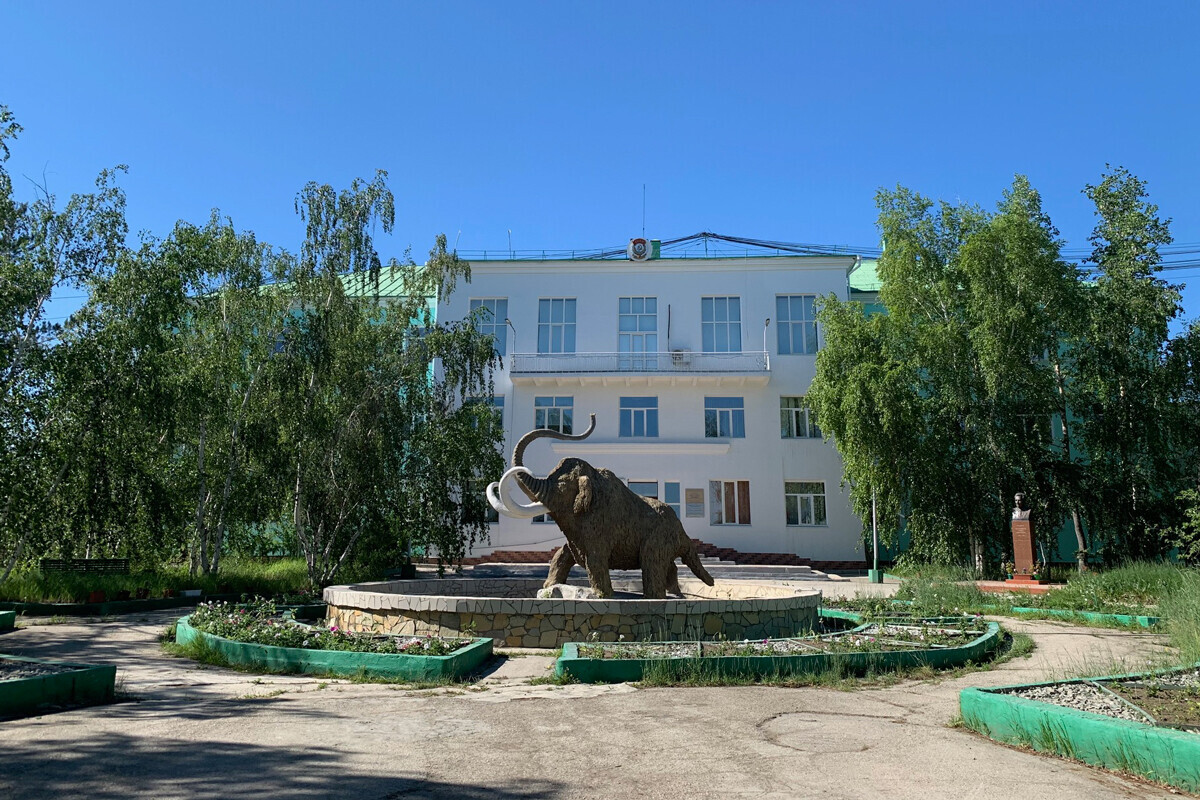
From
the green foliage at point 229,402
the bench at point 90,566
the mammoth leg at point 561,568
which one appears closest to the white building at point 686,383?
the green foliage at point 229,402

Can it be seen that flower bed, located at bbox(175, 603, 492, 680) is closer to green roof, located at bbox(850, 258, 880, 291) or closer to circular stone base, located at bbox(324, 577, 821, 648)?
circular stone base, located at bbox(324, 577, 821, 648)

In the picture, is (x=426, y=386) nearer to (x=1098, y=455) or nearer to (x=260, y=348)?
(x=260, y=348)

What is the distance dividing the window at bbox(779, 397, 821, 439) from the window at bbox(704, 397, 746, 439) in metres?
1.53

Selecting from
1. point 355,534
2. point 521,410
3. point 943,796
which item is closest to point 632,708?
point 943,796

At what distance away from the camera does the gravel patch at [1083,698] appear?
5521mm

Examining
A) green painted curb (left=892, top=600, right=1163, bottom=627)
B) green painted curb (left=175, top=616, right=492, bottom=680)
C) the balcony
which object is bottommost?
green painted curb (left=892, top=600, right=1163, bottom=627)

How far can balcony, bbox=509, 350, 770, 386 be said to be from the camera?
1200 inches

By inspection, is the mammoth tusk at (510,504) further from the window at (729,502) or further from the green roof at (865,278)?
the green roof at (865,278)

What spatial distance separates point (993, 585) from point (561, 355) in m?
17.4

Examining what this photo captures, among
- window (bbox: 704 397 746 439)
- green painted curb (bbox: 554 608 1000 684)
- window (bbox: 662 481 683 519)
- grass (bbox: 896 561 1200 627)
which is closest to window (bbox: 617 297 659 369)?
window (bbox: 704 397 746 439)

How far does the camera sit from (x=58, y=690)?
21.2 ft

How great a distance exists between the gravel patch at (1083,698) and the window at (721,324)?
25.5 m

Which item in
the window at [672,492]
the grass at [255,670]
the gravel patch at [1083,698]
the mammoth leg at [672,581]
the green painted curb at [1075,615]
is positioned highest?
the window at [672,492]

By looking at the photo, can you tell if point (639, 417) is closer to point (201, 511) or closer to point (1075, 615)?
point (201, 511)
